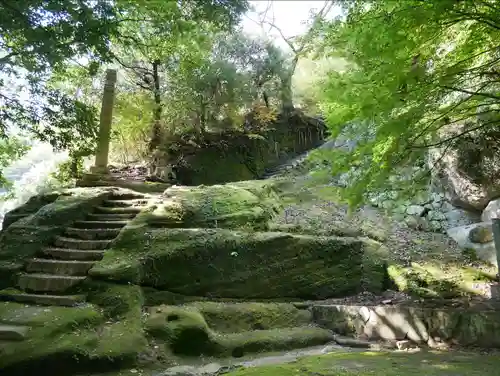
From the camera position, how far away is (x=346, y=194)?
468 cm

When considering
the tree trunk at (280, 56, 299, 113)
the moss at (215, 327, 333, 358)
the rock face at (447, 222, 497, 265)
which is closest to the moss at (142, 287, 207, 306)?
the moss at (215, 327, 333, 358)

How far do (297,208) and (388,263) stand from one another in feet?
11.6

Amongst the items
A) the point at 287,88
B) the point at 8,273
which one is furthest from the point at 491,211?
the point at 287,88

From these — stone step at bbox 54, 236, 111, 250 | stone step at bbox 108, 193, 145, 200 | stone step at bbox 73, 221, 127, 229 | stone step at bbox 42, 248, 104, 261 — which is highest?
stone step at bbox 108, 193, 145, 200

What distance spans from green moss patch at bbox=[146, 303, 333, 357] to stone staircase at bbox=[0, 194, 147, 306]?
1.46 m

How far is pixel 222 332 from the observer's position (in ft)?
19.6

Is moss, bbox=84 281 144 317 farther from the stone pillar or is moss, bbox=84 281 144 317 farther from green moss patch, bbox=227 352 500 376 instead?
the stone pillar

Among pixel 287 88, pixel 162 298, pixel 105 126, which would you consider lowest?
pixel 162 298

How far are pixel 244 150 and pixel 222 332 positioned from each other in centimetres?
1081

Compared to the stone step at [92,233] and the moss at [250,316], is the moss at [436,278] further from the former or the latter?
the stone step at [92,233]

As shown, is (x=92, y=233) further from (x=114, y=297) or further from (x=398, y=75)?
(x=398, y=75)

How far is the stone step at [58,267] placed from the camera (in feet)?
20.9

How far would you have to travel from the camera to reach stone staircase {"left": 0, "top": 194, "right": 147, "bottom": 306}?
5801 millimetres

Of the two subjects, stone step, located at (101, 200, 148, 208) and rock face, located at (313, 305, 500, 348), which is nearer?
rock face, located at (313, 305, 500, 348)
